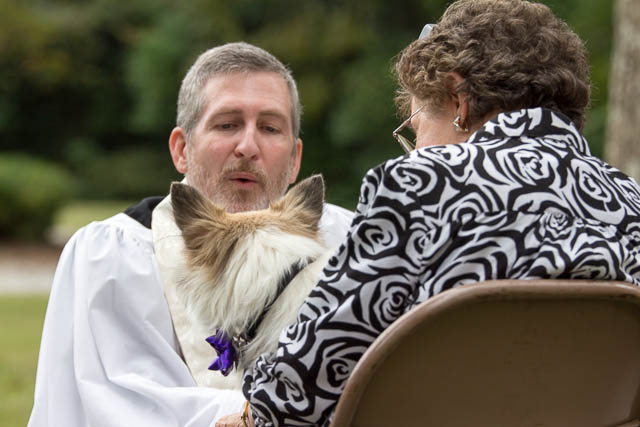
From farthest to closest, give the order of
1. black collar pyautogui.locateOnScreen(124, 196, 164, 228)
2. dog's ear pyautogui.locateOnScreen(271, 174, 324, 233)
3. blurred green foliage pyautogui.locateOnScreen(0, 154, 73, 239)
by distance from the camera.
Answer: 1. blurred green foliage pyautogui.locateOnScreen(0, 154, 73, 239)
2. black collar pyautogui.locateOnScreen(124, 196, 164, 228)
3. dog's ear pyautogui.locateOnScreen(271, 174, 324, 233)

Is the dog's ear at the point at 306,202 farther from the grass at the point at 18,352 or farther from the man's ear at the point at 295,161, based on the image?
the grass at the point at 18,352

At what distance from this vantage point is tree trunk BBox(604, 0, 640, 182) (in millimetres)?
7191

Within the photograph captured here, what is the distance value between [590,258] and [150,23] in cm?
3553

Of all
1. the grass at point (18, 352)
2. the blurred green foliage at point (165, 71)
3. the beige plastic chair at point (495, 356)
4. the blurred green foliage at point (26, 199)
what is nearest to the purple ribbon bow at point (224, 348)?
the beige plastic chair at point (495, 356)

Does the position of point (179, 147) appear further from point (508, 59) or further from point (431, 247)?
point (431, 247)

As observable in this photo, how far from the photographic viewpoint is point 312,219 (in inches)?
102

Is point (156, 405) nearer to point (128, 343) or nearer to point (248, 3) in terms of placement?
point (128, 343)

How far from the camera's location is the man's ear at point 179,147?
350 centimetres

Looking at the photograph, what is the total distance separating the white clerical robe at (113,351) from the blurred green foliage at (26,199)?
18.4 m

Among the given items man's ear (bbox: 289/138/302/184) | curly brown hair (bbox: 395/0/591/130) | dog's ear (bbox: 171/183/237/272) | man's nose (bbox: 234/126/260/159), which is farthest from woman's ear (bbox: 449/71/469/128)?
man's ear (bbox: 289/138/302/184)

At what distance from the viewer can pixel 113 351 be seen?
Answer: 105 inches

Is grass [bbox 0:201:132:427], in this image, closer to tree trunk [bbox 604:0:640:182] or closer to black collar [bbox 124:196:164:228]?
black collar [bbox 124:196:164:228]

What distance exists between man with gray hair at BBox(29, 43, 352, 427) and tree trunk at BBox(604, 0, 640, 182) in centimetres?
454

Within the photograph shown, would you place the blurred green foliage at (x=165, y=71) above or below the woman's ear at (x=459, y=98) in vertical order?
above
